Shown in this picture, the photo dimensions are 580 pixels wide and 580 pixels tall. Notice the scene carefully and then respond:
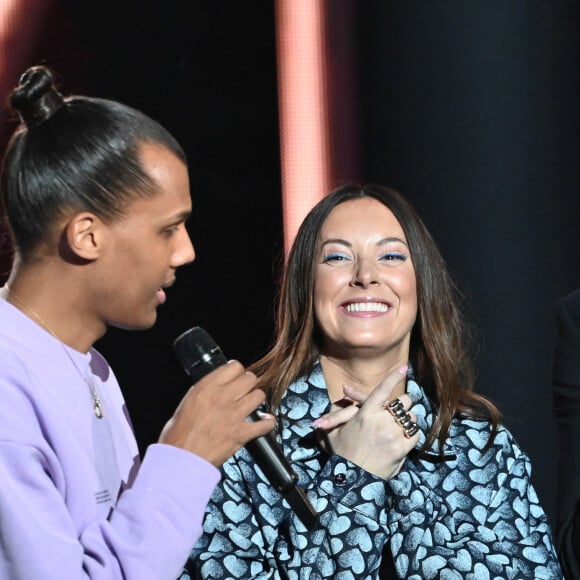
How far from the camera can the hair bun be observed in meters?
1.33

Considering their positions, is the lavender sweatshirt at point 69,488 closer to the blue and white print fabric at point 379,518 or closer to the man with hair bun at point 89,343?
the man with hair bun at point 89,343

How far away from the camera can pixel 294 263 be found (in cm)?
198

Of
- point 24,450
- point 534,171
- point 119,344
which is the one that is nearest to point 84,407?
point 24,450

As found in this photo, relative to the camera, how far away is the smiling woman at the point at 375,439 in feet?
5.65

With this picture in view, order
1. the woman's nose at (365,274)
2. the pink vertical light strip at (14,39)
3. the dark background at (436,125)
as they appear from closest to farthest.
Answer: the woman's nose at (365,274)
the pink vertical light strip at (14,39)
the dark background at (436,125)

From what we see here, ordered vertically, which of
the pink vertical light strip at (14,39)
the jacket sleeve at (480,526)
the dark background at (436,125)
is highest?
the pink vertical light strip at (14,39)

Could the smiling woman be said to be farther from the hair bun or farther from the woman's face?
the hair bun

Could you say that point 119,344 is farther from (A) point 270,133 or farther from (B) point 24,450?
(B) point 24,450

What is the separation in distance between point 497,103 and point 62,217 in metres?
1.57

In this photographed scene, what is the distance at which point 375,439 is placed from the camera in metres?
1.73

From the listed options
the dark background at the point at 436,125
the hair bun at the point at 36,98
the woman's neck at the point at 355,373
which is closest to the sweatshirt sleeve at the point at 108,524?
the hair bun at the point at 36,98

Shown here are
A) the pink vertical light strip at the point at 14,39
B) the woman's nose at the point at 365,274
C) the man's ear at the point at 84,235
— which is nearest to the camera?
the man's ear at the point at 84,235

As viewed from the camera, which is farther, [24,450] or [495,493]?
[495,493]

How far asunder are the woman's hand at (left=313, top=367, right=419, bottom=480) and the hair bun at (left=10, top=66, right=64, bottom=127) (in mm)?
682
